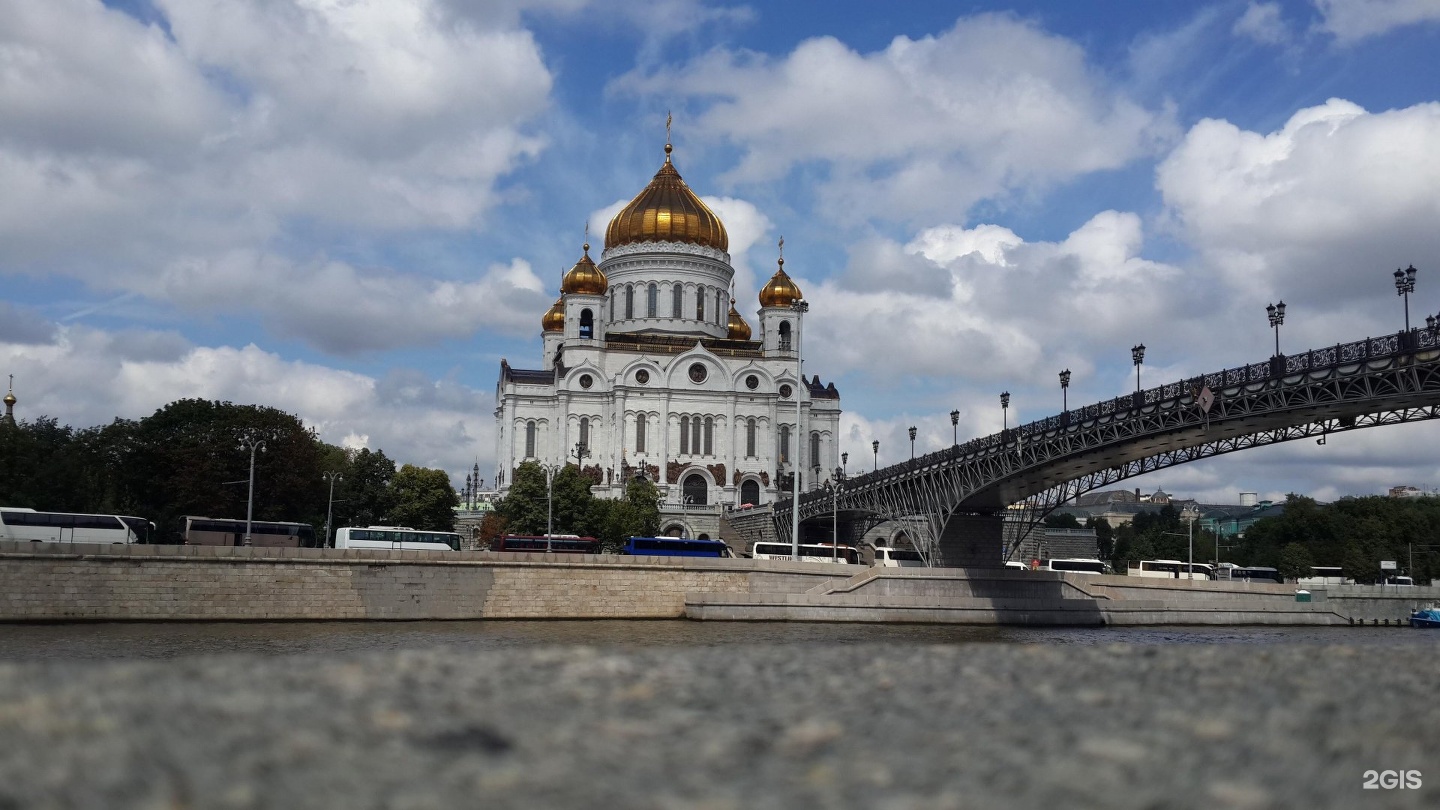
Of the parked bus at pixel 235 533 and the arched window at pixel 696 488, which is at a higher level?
the arched window at pixel 696 488

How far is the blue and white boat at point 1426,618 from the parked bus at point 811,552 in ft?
80.7

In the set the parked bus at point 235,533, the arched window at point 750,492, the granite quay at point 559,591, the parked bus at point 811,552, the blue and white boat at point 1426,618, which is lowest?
the blue and white boat at point 1426,618

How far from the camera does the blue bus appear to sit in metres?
44.8

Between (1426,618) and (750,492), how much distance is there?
144 ft

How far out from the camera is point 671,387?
85188 mm

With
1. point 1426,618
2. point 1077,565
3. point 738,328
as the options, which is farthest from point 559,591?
point 738,328

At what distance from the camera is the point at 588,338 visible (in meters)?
88.4

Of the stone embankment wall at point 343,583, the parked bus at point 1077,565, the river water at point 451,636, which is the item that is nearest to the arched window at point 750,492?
the parked bus at point 1077,565

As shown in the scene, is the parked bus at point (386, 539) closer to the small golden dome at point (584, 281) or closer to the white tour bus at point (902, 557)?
the white tour bus at point (902, 557)

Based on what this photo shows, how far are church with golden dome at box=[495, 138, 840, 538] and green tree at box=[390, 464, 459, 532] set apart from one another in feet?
53.8

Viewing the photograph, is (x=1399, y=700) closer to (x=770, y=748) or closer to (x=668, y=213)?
(x=770, y=748)

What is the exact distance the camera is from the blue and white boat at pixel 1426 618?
5228cm

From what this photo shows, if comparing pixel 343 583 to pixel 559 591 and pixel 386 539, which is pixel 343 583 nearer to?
pixel 559 591

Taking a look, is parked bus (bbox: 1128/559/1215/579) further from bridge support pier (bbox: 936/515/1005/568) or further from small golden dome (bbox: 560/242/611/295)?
small golden dome (bbox: 560/242/611/295)
